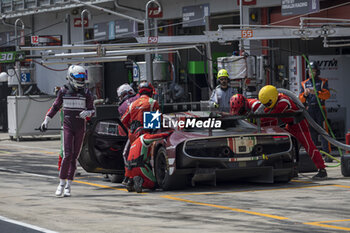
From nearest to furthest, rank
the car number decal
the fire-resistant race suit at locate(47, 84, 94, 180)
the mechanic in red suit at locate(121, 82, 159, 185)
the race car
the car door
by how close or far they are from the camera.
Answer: the race car, the car number decal, the fire-resistant race suit at locate(47, 84, 94, 180), the mechanic in red suit at locate(121, 82, 159, 185), the car door

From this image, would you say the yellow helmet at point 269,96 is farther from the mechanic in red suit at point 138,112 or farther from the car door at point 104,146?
the car door at point 104,146

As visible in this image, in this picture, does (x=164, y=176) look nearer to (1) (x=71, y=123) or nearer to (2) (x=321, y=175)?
(1) (x=71, y=123)

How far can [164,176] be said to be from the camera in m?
12.7

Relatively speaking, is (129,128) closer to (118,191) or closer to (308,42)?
(118,191)

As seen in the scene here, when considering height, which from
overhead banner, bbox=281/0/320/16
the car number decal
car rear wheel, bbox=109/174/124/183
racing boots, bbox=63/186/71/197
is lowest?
car rear wheel, bbox=109/174/124/183

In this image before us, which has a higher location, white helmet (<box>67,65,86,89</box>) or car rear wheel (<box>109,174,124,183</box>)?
white helmet (<box>67,65,86,89</box>)

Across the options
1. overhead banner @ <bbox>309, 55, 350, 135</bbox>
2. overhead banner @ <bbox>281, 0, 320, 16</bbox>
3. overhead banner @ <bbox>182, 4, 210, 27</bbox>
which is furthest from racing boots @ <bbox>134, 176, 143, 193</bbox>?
overhead banner @ <bbox>182, 4, 210, 27</bbox>

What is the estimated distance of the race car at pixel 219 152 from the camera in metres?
12.3

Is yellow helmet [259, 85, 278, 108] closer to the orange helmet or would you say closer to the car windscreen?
the orange helmet

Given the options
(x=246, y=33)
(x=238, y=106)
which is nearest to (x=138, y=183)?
(x=238, y=106)

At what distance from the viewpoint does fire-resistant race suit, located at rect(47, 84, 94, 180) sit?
12.8 m

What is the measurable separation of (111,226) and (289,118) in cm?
524

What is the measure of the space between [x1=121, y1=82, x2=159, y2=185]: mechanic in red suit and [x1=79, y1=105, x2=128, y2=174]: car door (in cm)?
66

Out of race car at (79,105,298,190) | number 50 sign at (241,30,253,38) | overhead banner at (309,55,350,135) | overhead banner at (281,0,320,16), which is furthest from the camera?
overhead banner at (281,0,320,16)
